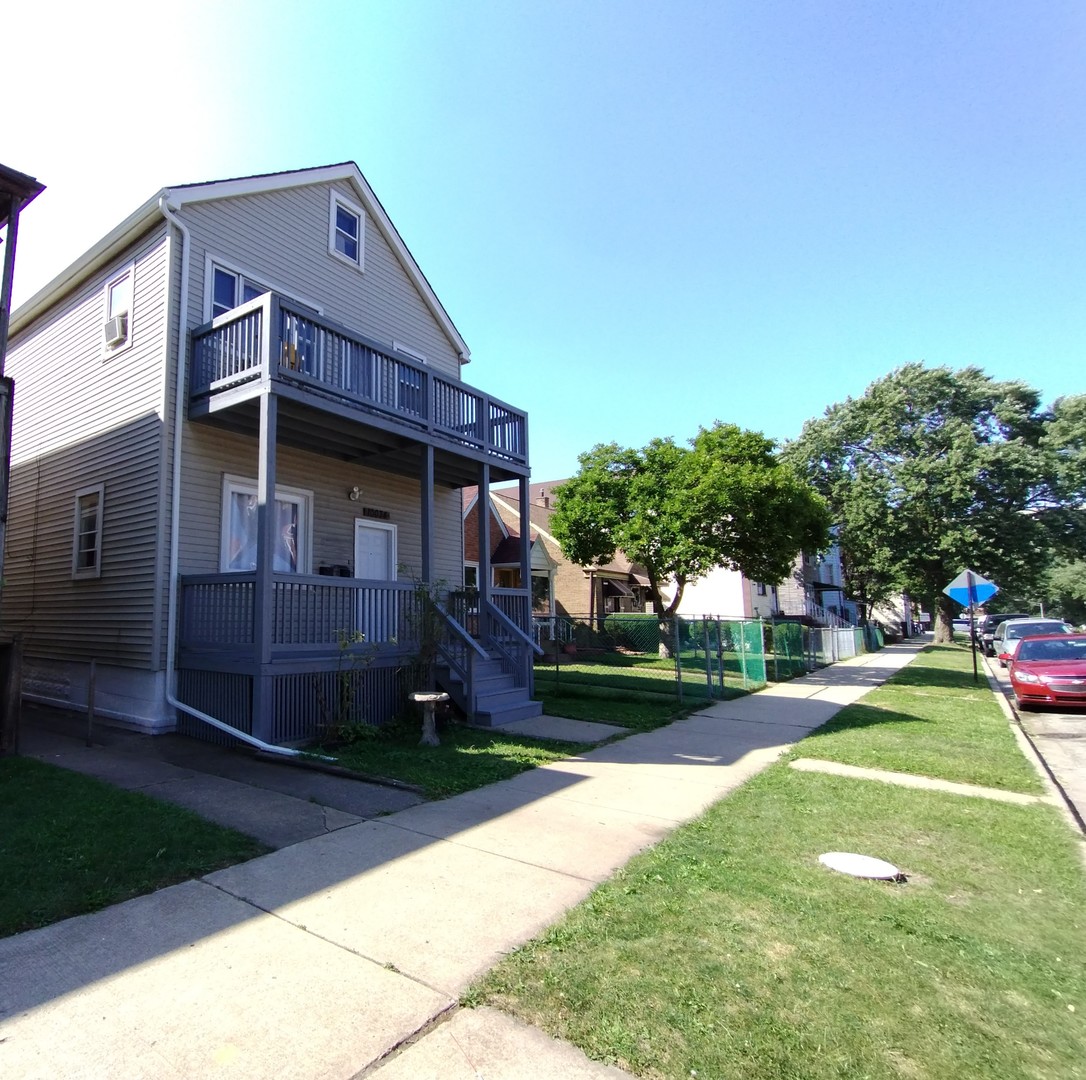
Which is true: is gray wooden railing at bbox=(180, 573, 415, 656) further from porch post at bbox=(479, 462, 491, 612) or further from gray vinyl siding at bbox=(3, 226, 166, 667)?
porch post at bbox=(479, 462, 491, 612)

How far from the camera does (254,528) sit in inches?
390

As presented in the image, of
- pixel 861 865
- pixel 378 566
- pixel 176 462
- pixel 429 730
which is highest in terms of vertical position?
pixel 176 462

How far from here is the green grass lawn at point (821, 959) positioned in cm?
250

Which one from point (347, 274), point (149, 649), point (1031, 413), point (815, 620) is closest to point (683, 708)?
point (149, 649)

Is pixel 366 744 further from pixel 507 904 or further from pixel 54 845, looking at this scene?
pixel 507 904

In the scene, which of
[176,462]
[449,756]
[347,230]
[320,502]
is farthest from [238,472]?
[347,230]

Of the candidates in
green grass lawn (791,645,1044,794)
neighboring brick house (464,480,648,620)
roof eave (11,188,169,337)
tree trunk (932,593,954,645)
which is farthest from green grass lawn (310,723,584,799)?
tree trunk (932,593,954,645)

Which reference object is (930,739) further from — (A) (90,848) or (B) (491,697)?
(A) (90,848)

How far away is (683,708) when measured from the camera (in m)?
11.5

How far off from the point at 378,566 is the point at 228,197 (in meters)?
6.45

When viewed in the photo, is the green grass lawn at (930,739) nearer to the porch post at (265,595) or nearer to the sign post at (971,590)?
the sign post at (971,590)

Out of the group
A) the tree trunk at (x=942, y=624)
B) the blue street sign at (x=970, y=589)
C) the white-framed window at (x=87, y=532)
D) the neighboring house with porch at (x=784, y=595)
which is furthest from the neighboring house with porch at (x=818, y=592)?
the white-framed window at (x=87, y=532)

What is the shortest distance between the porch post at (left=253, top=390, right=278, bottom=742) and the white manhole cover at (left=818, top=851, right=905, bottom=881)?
5.89 meters

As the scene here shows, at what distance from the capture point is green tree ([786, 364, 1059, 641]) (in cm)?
3616
